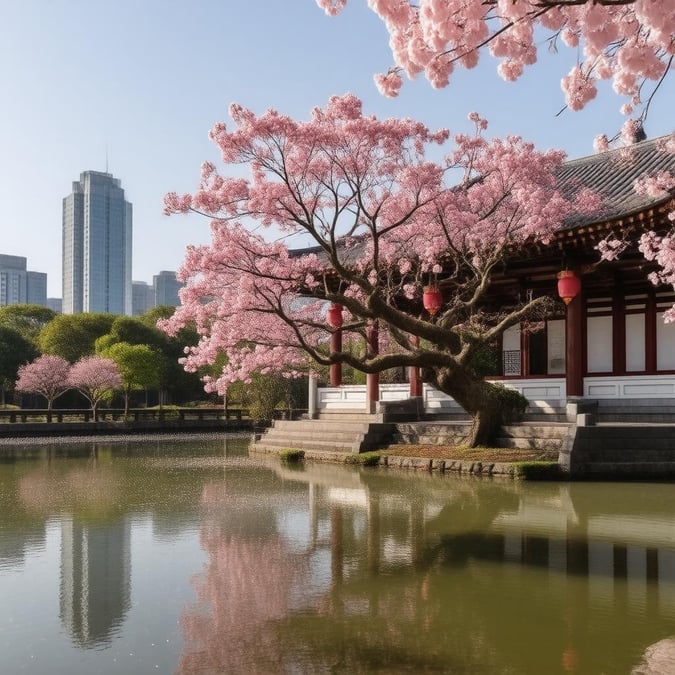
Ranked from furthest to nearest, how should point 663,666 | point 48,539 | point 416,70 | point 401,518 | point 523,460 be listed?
point 523,460, point 401,518, point 48,539, point 416,70, point 663,666

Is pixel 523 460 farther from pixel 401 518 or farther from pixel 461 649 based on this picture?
pixel 461 649

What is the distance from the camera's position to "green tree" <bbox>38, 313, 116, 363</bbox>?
4994cm

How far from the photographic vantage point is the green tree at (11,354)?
48156 mm

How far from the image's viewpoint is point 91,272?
150250 millimetres

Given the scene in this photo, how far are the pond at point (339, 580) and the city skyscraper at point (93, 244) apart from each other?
474 ft

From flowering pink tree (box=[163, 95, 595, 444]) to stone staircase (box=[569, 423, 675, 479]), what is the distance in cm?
235

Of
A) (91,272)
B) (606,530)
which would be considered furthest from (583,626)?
(91,272)

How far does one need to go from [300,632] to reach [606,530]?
16.2 ft

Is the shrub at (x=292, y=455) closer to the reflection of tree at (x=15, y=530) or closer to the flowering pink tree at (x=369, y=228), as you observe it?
the flowering pink tree at (x=369, y=228)

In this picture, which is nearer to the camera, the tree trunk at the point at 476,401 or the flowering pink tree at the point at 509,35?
the flowering pink tree at the point at 509,35

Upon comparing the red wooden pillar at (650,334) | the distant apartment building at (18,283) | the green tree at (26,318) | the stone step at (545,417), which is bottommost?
the stone step at (545,417)

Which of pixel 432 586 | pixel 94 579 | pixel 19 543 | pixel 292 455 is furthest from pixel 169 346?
pixel 432 586

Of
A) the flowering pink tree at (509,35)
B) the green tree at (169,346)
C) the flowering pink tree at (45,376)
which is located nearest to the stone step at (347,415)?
the flowering pink tree at (509,35)

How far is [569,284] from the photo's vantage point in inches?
647
